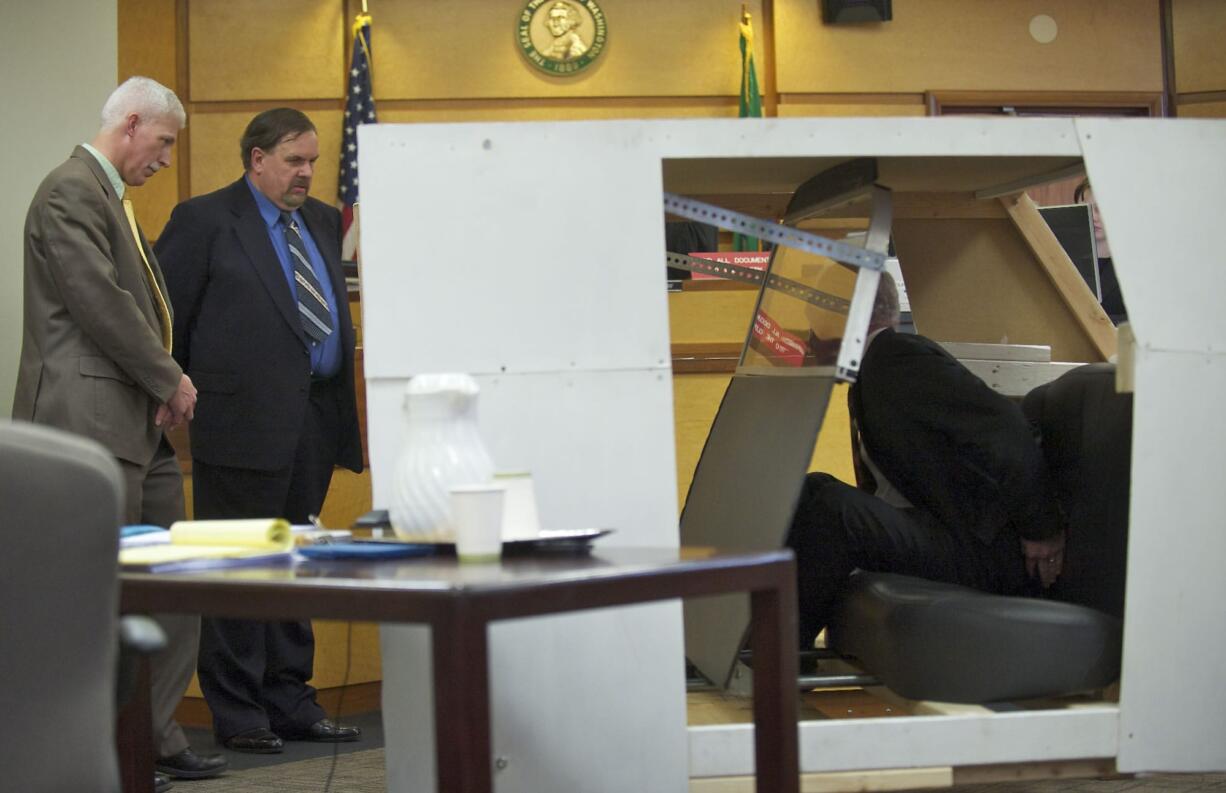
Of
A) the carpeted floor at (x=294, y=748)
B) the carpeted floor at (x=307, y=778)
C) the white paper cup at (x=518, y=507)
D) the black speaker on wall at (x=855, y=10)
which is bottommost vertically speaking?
the carpeted floor at (x=294, y=748)

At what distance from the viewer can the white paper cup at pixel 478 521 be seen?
151cm

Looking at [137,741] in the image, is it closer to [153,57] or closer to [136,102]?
[136,102]

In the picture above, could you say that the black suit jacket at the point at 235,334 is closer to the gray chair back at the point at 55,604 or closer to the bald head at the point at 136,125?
the bald head at the point at 136,125

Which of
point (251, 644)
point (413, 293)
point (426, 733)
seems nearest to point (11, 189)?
point (251, 644)

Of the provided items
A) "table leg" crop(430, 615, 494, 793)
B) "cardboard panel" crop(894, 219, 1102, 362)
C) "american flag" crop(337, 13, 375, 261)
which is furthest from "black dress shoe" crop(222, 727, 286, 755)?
"american flag" crop(337, 13, 375, 261)

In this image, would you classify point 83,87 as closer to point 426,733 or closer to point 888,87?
point 426,733

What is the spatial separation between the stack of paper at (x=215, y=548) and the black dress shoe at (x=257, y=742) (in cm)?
175

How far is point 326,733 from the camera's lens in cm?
355

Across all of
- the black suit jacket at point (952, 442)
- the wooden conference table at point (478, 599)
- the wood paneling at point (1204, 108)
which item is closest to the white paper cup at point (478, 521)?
the wooden conference table at point (478, 599)

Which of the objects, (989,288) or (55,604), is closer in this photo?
(55,604)

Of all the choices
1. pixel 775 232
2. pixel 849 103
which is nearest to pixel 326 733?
pixel 775 232

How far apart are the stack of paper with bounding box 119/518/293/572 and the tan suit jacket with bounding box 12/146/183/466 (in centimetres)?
123

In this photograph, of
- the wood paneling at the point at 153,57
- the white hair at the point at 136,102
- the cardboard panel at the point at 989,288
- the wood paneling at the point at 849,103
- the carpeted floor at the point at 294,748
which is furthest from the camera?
the wood paneling at the point at 849,103

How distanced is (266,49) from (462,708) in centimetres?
603
